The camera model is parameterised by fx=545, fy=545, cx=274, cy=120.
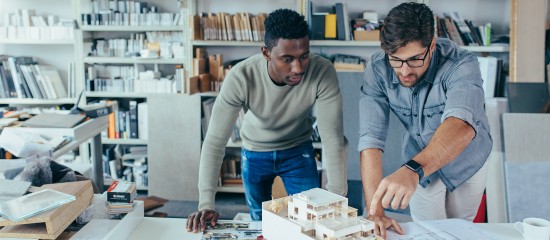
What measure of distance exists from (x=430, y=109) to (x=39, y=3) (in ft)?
12.1

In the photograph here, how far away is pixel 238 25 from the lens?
13.4ft

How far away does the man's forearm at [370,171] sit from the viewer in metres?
1.87

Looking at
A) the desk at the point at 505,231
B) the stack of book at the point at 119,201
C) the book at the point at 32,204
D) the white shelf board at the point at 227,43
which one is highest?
the white shelf board at the point at 227,43

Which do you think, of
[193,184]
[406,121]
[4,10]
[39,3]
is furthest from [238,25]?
[406,121]

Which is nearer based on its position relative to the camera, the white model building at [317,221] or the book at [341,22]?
the white model building at [317,221]

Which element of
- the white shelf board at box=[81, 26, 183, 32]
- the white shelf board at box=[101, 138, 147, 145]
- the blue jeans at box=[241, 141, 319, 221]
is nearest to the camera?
the blue jeans at box=[241, 141, 319, 221]

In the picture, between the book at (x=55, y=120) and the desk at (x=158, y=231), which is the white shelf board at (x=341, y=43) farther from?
the desk at (x=158, y=231)

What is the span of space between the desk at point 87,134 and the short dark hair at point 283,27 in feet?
4.28

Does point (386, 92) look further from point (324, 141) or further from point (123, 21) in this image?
point (123, 21)

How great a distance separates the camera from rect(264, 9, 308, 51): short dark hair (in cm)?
200

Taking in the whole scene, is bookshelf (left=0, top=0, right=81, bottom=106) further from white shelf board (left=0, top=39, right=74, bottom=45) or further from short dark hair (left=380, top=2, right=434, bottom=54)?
short dark hair (left=380, top=2, right=434, bottom=54)

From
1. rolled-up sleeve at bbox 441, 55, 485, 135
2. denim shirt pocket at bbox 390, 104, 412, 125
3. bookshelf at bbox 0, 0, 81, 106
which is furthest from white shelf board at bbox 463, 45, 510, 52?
bookshelf at bbox 0, 0, 81, 106

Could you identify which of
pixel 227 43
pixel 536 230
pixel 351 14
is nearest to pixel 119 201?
pixel 536 230

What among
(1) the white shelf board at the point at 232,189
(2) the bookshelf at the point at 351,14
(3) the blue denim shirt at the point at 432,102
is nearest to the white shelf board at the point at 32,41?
(2) the bookshelf at the point at 351,14
